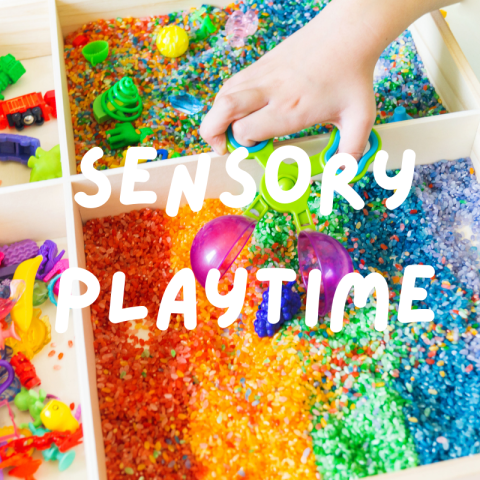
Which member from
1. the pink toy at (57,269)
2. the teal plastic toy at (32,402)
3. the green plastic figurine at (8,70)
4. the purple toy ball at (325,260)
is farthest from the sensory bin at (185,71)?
the teal plastic toy at (32,402)

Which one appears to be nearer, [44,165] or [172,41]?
[44,165]

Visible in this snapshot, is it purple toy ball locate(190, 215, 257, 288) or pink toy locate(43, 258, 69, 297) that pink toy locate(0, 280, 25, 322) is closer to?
pink toy locate(43, 258, 69, 297)

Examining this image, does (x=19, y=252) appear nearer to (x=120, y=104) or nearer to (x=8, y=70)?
(x=120, y=104)

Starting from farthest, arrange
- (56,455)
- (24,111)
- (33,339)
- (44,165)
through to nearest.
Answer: (24,111) < (44,165) < (33,339) < (56,455)

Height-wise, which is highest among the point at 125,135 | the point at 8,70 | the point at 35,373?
the point at 8,70

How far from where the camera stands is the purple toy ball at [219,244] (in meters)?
0.86

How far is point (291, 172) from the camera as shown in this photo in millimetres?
924

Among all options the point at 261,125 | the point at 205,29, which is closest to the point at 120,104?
the point at 205,29

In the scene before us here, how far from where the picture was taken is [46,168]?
1093 mm

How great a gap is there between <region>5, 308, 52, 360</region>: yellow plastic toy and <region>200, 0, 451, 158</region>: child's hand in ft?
1.54

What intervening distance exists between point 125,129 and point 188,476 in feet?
2.40

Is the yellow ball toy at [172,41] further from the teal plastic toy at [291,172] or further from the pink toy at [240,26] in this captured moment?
the teal plastic toy at [291,172]

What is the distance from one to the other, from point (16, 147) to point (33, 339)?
48 centimetres

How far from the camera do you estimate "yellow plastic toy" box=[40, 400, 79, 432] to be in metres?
0.83
